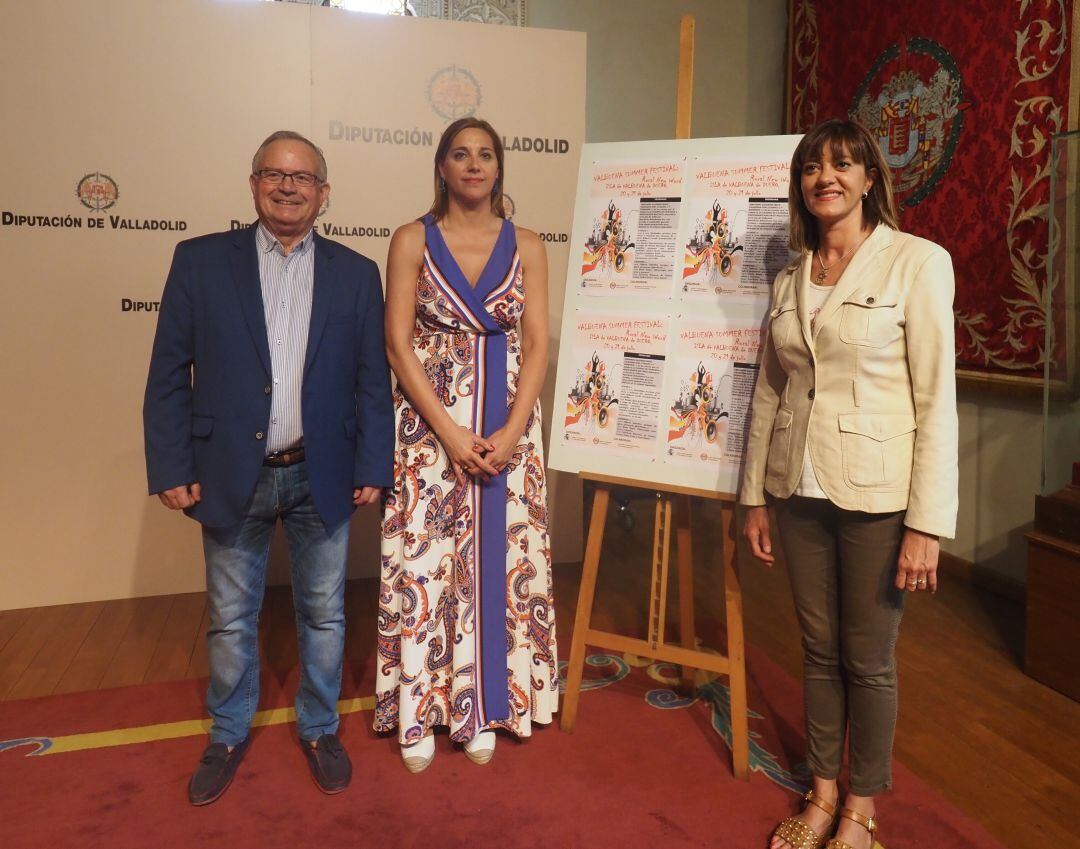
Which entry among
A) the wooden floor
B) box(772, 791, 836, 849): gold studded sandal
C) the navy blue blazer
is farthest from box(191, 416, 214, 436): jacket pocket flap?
box(772, 791, 836, 849): gold studded sandal

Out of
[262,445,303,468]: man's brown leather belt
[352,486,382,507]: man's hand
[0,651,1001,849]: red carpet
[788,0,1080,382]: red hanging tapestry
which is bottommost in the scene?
[0,651,1001,849]: red carpet

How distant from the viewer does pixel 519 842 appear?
1960 mm

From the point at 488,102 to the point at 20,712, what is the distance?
299 centimetres

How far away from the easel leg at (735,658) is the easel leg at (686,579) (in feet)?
0.81

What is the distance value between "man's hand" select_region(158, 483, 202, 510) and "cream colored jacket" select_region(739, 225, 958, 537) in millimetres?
1429

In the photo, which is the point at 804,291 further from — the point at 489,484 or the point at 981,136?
the point at 981,136

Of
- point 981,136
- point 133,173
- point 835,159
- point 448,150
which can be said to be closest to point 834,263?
point 835,159

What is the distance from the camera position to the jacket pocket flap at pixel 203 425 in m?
2.03

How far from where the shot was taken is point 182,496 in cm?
204

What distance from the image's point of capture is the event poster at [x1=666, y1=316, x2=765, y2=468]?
2.28 meters

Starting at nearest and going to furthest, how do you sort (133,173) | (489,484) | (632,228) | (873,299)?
(873,299)
(489,484)
(632,228)
(133,173)

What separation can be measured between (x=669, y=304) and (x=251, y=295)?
3.71 ft

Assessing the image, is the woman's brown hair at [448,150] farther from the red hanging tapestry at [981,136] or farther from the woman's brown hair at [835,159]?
the red hanging tapestry at [981,136]

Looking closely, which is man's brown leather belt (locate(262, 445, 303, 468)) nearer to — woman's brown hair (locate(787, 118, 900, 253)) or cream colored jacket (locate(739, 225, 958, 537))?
cream colored jacket (locate(739, 225, 958, 537))
